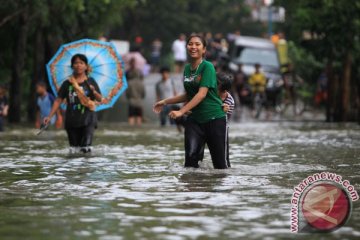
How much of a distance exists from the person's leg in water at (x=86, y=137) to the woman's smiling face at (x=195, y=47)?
4.27 metres

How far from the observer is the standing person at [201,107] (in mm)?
12805

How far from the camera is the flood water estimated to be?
8.34 metres

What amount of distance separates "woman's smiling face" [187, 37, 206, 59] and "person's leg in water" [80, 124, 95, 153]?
4.27 meters

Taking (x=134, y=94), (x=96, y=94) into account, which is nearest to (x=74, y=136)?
(x=96, y=94)

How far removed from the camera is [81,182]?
12.2m

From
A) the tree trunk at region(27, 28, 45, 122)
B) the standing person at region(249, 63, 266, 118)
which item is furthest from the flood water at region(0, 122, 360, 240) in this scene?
the standing person at region(249, 63, 266, 118)

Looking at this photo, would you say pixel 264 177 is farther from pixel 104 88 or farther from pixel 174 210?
pixel 104 88

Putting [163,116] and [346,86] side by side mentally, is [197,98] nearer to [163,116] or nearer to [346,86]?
[163,116]

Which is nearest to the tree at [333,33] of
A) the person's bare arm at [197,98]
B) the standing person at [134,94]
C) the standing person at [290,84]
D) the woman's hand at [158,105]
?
the standing person at [134,94]

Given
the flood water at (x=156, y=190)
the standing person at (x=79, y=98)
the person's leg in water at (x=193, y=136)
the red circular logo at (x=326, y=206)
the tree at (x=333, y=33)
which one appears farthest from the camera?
the tree at (x=333, y=33)

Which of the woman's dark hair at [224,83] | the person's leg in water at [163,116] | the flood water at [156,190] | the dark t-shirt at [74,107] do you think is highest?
the woman's dark hair at [224,83]

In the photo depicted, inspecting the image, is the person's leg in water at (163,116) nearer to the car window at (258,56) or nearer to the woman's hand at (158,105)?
the car window at (258,56)

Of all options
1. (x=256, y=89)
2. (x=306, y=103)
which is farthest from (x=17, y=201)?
(x=306, y=103)

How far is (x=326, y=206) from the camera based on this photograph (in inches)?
368
